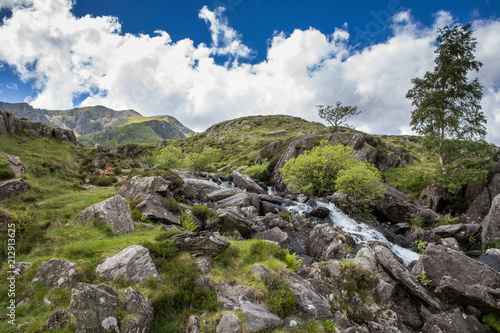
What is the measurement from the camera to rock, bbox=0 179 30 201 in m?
15.8

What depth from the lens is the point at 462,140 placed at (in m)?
29.9

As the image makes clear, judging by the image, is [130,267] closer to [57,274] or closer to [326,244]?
[57,274]

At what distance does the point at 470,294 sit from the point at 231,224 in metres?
15.6

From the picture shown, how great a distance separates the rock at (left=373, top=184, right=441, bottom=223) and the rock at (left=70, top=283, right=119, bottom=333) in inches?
1251

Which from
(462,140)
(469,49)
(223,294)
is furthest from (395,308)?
(469,49)

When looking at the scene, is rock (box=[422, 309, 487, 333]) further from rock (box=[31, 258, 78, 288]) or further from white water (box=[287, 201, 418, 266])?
rock (box=[31, 258, 78, 288])

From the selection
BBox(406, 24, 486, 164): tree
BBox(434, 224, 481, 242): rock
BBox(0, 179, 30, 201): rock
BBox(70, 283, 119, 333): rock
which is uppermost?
BBox(406, 24, 486, 164): tree

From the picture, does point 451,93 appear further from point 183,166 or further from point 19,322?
point 183,166

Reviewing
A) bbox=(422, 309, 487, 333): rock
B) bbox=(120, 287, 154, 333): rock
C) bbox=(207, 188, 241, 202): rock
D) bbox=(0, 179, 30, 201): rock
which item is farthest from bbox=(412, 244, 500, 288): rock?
bbox=(0, 179, 30, 201): rock

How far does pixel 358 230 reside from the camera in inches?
983

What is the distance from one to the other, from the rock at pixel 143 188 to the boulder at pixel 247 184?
21.2 metres

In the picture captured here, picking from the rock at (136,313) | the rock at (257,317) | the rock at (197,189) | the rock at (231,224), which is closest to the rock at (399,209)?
the rock at (231,224)

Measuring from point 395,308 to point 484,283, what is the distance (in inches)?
218

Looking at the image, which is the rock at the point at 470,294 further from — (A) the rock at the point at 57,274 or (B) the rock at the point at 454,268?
(A) the rock at the point at 57,274
